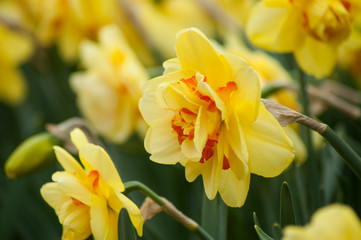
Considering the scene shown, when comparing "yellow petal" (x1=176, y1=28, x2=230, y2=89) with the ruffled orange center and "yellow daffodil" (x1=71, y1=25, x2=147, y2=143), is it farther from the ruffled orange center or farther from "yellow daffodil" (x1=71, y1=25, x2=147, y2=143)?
"yellow daffodil" (x1=71, y1=25, x2=147, y2=143)

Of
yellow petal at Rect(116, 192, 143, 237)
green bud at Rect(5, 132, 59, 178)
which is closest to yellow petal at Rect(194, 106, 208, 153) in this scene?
yellow petal at Rect(116, 192, 143, 237)

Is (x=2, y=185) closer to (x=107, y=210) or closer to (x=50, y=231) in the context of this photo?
(x=50, y=231)

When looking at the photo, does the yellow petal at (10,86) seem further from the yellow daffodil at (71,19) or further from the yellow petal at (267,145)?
the yellow petal at (267,145)

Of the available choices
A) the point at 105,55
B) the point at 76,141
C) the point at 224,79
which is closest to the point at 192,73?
the point at 224,79

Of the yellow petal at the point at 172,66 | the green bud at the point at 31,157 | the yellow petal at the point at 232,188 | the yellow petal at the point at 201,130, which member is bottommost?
the green bud at the point at 31,157

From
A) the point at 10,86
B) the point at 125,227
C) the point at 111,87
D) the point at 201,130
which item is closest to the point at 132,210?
the point at 125,227

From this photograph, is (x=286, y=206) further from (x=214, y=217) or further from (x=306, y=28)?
(x=306, y=28)

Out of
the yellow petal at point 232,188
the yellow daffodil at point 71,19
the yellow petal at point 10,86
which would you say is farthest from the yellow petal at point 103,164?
the yellow petal at point 10,86
